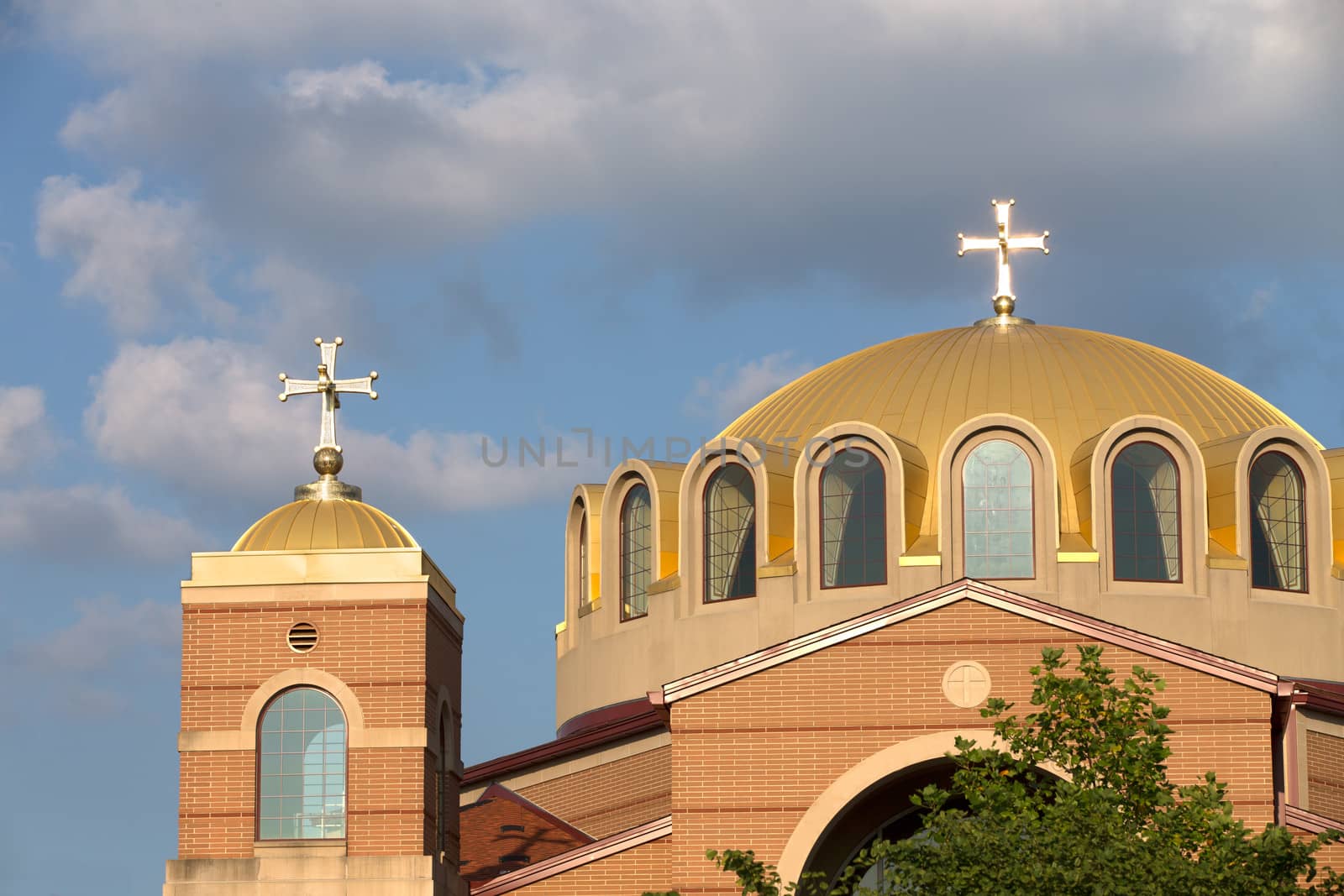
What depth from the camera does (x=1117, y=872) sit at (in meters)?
22.9

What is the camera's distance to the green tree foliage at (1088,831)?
2295 centimetres

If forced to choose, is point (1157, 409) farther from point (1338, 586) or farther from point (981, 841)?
point (981, 841)

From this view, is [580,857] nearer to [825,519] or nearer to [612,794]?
[612,794]

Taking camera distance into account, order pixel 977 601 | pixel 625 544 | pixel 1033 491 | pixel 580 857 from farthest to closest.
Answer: pixel 625 544 < pixel 1033 491 < pixel 580 857 < pixel 977 601

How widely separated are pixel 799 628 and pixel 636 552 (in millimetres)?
3815

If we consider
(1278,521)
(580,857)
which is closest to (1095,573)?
(1278,521)

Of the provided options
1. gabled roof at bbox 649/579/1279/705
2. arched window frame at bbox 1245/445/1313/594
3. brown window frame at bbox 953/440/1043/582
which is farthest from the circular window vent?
arched window frame at bbox 1245/445/1313/594

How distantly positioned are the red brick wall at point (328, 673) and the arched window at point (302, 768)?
225 millimetres

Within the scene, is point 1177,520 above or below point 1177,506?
below

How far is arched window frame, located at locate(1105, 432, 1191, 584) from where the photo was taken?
35.9 metres

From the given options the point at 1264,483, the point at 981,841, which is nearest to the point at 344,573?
the point at 981,841

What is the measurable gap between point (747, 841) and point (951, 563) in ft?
23.2

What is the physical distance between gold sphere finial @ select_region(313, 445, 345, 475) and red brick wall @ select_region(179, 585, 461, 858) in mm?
2104

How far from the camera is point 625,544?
39.3m
